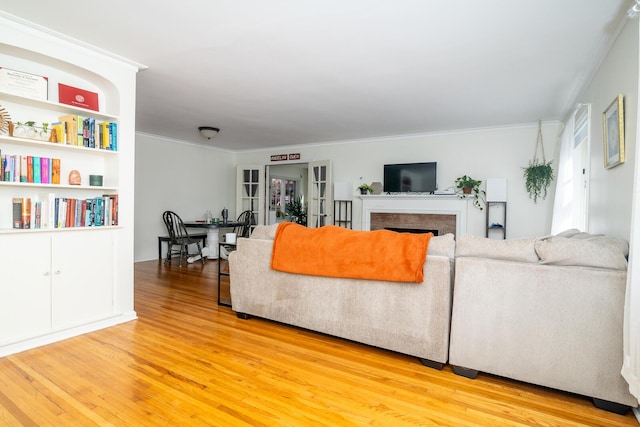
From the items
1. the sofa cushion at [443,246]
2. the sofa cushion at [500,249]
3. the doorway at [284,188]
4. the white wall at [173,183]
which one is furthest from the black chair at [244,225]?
the sofa cushion at [500,249]

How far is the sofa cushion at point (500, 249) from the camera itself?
7.13 ft

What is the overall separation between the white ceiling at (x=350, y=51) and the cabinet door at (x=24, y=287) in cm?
163

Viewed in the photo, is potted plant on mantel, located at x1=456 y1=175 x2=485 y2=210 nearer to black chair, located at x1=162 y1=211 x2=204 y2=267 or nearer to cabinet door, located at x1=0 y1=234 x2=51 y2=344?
black chair, located at x1=162 y1=211 x2=204 y2=267

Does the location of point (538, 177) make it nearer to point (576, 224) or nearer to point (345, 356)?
point (576, 224)

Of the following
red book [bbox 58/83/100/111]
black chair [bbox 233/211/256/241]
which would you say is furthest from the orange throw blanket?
black chair [bbox 233/211/256/241]

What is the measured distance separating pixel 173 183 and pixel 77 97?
425cm

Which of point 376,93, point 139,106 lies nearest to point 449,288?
point 376,93

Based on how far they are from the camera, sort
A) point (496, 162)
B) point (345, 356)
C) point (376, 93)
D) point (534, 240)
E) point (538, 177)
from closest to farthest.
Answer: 1. point (534, 240)
2. point (345, 356)
3. point (376, 93)
4. point (538, 177)
5. point (496, 162)

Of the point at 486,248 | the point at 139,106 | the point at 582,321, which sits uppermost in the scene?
the point at 139,106

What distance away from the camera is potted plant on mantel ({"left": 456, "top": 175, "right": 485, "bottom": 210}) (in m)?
5.81

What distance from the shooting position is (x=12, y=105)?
8.91 feet

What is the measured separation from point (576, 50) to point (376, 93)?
1.90 meters

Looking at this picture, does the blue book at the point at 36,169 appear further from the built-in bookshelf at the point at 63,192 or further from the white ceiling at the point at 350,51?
the white ceiling at the point at 350,51

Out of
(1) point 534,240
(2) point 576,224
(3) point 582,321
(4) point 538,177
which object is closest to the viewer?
(3) point 582,321
